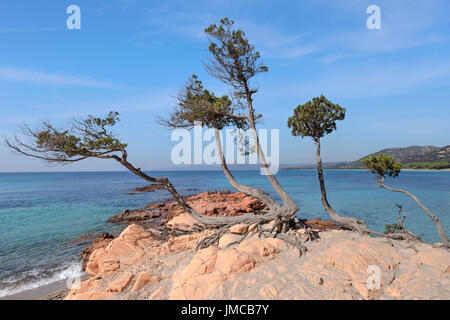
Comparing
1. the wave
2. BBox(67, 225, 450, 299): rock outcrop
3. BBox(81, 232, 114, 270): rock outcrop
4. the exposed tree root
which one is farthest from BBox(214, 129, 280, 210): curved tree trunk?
the wave

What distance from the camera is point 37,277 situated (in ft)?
33.9

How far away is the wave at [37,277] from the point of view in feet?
31.3

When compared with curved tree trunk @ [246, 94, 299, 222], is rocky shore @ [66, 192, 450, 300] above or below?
below

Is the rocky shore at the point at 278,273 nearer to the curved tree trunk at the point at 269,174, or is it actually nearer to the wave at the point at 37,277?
the curved tree trunk at the point at 269,174

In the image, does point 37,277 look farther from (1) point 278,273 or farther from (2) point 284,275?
(2) point 284,275

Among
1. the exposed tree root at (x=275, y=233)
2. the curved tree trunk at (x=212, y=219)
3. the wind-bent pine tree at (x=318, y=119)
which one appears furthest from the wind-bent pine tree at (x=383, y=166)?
the curved tree trunk at (x=212, y=219)

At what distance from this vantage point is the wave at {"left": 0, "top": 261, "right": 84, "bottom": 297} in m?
9.55

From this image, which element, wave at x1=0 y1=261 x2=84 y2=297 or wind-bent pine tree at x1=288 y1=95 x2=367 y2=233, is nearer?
wave at x1=0 y1=261 x2=84 y2=297

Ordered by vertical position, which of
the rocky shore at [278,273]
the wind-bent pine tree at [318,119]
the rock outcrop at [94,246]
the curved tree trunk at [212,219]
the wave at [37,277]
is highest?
the wind-bent pine tree at [318,119]

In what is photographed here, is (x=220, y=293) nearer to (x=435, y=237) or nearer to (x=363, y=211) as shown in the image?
(x=435, y=237)

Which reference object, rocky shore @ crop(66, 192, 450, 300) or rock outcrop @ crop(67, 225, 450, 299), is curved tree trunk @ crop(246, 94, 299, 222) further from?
rock outcrop @ crop(67, 225, 450, 299)

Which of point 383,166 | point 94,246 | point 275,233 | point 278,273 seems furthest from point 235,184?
point 94,246

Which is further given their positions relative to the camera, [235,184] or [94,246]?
[94,246]
